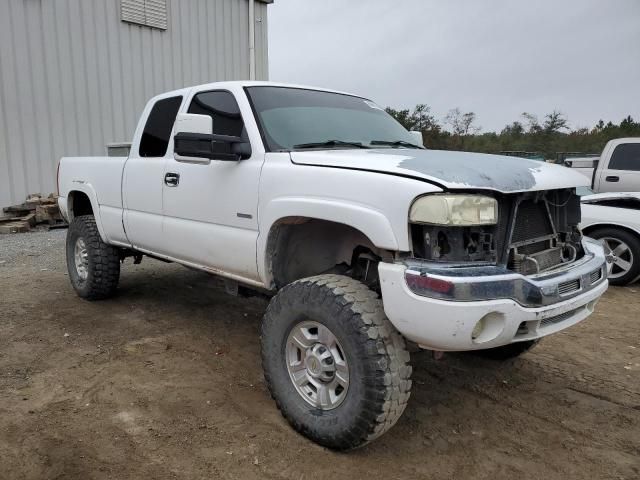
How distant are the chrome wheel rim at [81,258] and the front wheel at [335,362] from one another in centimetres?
306

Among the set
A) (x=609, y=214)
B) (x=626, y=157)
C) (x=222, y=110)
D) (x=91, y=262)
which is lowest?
(x=91, y=262)

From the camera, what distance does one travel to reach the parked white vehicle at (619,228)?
6.32 metres

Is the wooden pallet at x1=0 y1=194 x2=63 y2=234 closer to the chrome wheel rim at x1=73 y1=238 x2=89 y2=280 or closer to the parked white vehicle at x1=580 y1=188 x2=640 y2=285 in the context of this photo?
the chrome wheel rim at x1=73 y1=238 x2=89 y2=280

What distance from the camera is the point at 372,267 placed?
3.12m

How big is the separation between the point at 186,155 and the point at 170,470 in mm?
1836

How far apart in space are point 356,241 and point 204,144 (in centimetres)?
113

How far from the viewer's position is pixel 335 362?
8.87 ft

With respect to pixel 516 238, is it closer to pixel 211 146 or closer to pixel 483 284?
pixel 483 284

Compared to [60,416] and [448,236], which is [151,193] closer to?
[60,416]

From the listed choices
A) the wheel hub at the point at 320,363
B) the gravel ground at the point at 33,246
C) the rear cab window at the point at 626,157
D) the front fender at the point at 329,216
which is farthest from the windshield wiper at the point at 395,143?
the rear cab window at the point at 626,157

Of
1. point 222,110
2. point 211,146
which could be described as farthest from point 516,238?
point 222,110

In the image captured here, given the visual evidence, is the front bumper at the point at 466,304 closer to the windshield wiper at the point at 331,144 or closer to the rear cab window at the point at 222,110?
the windshield wiper at the point at 331,144

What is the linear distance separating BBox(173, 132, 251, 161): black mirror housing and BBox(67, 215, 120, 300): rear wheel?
2318 millimetres

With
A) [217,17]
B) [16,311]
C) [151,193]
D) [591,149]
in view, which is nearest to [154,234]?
[151,193]
